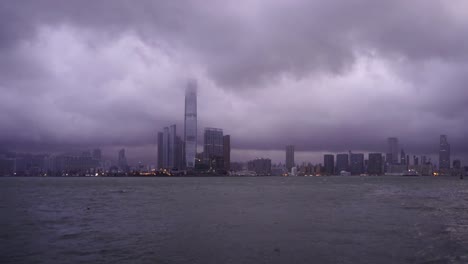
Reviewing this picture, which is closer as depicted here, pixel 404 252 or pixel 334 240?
pixel 404 252

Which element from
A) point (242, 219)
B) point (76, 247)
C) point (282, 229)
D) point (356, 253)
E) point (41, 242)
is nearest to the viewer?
point (356, 253)

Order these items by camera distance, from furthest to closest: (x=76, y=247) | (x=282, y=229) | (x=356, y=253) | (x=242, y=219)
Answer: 1. (x=242, y=219)
2. (x=282, y=229)
3. (x=76, y=247)
4. (x=356, y=253)

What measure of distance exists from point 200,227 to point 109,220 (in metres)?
13.7

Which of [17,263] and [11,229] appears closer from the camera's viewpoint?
[17,263]

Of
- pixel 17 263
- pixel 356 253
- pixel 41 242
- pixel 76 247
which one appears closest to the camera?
pixel 17 263

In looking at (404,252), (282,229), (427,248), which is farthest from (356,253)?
(282,229)

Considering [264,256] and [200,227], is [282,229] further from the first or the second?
[264,256]

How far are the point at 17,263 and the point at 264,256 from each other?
1720cm

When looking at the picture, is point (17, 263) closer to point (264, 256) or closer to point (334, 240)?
point (264, 256)

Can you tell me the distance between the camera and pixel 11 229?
44.2 metres

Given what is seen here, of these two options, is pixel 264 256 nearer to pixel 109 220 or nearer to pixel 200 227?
pixel 200 227

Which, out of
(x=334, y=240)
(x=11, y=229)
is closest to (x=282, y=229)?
(x=334, y=240)

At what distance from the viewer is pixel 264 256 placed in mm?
30250

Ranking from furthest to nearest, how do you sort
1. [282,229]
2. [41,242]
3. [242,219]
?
[242,219]
[282,229]
[41,242]
